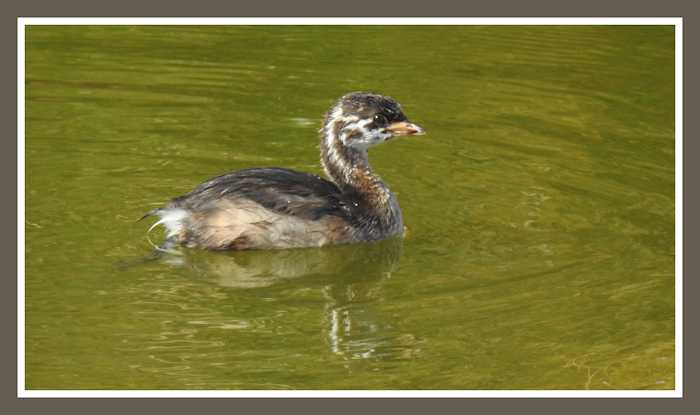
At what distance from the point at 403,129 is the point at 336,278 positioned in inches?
63.4

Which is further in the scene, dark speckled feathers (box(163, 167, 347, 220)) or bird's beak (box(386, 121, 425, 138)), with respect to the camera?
bird's beak (box(386, 121, 425, 138))

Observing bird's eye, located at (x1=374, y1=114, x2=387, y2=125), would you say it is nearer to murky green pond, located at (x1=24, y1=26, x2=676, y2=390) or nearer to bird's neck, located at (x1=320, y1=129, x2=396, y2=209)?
bird's neck, located at (x1=320, y1=129, x2=396, y2=209)

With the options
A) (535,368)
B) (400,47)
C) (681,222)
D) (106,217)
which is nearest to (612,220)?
(681,222)

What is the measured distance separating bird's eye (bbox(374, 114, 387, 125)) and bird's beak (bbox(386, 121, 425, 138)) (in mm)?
67

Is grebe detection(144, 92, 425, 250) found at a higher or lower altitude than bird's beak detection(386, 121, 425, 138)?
lower

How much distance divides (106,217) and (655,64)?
7.66 meters

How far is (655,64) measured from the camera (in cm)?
1351

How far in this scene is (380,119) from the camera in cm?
895

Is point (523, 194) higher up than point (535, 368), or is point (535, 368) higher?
point (523, 194)

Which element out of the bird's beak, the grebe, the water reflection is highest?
the bird's beak

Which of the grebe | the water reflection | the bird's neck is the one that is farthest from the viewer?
the bird's neck

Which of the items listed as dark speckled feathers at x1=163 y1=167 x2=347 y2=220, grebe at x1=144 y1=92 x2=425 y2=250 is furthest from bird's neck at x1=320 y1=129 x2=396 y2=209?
dark speckled feathers at x1=163 y1=167 x2=347 y2=220

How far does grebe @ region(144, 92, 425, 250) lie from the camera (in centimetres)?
837

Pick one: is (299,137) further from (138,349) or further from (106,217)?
(138,349)
